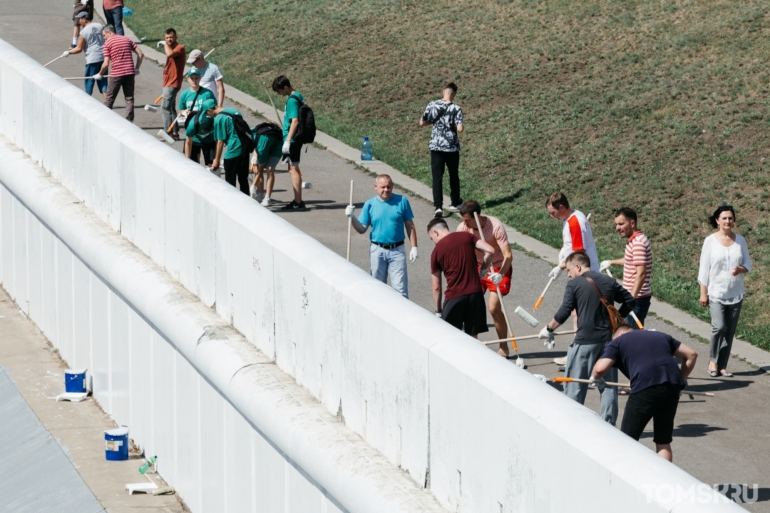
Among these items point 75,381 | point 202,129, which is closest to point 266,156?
point 202,129

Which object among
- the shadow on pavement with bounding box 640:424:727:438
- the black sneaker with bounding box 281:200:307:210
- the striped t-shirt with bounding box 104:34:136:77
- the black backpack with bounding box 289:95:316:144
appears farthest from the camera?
the striped t-shirt with bounding box 104:34:136:77

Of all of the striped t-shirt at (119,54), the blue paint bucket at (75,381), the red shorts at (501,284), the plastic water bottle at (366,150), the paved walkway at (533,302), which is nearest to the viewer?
the paved walkway at (533,302)

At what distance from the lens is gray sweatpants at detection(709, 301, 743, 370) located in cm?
1155

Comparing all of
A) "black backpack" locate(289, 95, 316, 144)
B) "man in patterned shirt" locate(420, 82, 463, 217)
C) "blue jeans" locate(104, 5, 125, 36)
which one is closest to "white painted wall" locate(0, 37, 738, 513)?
"black backpack" locate(289, 95, 316, 144)

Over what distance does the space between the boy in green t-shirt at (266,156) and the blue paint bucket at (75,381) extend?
5.17 metres

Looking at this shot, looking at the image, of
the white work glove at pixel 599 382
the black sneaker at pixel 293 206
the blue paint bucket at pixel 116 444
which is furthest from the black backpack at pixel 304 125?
the white work glove at pixel 599 382

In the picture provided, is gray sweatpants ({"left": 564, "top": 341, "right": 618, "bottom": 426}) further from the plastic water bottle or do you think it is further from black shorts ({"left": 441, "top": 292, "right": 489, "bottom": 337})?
the plastic water bottle

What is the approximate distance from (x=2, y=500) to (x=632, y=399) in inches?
190

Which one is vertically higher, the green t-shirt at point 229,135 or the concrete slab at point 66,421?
the green t-shirt at point 229,135

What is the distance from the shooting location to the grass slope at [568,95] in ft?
53.6

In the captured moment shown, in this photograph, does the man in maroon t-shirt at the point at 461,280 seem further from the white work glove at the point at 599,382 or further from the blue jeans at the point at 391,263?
the white work glove at the point at 599,382

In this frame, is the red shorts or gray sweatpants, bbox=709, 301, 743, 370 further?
the red shorts

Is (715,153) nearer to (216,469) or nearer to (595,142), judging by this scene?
(595,142)

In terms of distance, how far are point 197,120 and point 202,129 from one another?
0.16 metres
